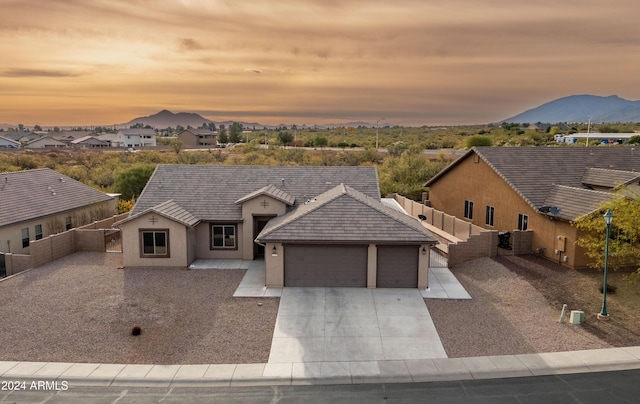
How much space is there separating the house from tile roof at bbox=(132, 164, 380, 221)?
0.19 ft

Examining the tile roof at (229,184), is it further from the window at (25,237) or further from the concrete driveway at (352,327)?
the concrete driveway at (352,327)

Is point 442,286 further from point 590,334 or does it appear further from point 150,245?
point 150,245

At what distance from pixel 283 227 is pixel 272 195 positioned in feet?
13.7

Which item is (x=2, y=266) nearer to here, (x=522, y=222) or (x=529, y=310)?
(x=529, y=310)

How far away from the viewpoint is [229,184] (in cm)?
2800

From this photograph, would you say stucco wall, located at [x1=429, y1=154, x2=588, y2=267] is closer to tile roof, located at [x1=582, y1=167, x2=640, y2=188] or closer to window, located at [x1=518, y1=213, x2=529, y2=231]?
window, located at [x1=518, y1=213, x2=529, y2=231]

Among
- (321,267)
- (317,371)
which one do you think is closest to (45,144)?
(321,267)

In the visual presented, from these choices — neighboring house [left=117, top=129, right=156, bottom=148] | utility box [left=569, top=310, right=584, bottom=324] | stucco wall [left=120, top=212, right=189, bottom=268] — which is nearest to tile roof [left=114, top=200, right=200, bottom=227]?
stucco wall [left=120, top=212, right=189, bottom=268]

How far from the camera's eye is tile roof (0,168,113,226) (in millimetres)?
27047

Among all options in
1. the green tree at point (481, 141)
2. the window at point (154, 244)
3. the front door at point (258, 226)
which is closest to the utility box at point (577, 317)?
the front door at point (258, 226)

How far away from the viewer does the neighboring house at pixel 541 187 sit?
23969 mm

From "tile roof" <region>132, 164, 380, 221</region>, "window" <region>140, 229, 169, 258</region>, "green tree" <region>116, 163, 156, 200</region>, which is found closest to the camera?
"window" <region>140, 229, 169, 258</region>

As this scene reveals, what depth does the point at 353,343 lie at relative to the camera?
16078 mm

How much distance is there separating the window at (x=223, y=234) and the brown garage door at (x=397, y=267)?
8.93 metres
